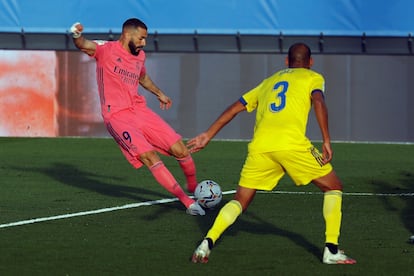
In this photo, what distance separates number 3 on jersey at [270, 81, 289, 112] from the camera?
9586 mm

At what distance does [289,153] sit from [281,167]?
0.70 ft

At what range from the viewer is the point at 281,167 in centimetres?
968

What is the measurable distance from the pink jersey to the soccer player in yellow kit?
141 inches

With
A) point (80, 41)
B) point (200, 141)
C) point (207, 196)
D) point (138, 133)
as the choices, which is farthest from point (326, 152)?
point (80, 41)

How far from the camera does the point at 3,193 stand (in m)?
14.9

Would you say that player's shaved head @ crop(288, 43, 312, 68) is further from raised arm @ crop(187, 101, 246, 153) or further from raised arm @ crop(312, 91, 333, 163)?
raised arm @ crop(187, 101, 246, 153)

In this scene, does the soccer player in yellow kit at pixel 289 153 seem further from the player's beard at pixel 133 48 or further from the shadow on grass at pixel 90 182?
the shadow on grass at pixel 90 182

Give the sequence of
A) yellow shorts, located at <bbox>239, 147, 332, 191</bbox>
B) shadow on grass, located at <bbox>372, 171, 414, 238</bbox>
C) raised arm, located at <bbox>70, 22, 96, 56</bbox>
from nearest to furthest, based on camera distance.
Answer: yellow shorts, located at <bbox>239, 147, 332, 191</bbox>, raised arm, located at <bbox>70, 22, 96, 56</bbox>, shadow on grass, located at <bbox>372, 171, 414, 238</bbox>

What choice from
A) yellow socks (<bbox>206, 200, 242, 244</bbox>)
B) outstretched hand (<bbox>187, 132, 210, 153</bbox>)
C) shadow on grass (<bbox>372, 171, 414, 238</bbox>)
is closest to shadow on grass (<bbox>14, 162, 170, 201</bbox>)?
shadow on grass (<bbox>372, 171, 414, 238</bbox>)

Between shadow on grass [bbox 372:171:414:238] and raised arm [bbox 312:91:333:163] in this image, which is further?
shadow on grass [bbox 372:171:414:238]

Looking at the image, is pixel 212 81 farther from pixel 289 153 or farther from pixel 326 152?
pixel 326 152

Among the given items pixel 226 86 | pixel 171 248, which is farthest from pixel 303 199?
pixel 226 86

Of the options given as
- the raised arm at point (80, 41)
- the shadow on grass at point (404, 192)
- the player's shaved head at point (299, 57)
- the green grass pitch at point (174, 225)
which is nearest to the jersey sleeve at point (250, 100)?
the player's shaved head at point (299, 57)

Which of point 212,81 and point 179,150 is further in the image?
point 212,81
